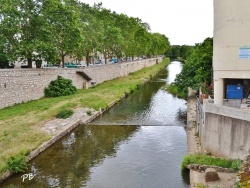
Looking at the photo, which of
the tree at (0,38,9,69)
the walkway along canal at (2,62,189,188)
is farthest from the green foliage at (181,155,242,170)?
the tree at (0,38,9,69)

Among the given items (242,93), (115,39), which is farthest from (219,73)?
(115,39)

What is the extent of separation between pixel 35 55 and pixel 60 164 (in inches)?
700

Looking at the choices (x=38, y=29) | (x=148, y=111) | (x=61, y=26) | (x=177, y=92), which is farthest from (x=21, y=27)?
(x=177, y=92)

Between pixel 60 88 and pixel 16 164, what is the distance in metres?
21.5

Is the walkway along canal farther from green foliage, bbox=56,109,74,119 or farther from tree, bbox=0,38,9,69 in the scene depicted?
tree, bbox=0,38,9,69

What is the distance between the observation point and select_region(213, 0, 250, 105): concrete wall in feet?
57.4

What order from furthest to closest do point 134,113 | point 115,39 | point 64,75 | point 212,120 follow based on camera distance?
point 115,39
point 64,75
point 134,113
point 212,120

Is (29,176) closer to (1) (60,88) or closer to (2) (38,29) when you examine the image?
(2) (38,29)

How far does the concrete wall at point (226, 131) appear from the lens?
1458 centimetres

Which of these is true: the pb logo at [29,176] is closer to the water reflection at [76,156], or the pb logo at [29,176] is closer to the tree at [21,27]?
the water reflection at [76,156]

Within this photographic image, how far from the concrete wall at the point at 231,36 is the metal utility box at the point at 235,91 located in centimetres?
178

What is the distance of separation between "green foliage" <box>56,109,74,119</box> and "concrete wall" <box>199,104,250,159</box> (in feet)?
44.5

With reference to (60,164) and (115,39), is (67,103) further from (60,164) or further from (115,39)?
(115,39)

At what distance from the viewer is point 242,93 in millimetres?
19688
